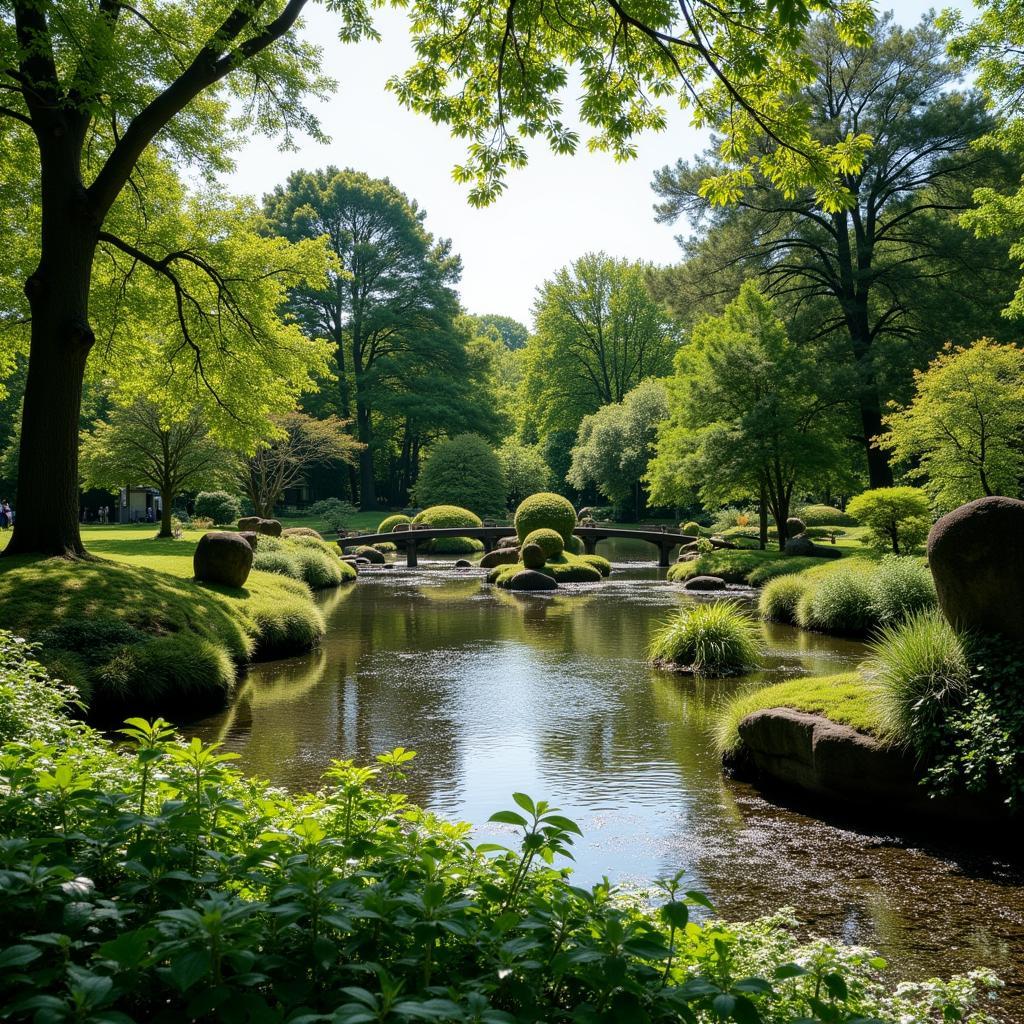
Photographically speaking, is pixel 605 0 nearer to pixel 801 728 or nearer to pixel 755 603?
pixel 801 728

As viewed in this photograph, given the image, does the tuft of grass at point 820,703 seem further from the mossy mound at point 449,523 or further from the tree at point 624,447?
the tree at point 624,447

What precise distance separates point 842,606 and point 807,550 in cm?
946

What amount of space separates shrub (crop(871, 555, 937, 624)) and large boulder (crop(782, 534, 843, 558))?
28.8 feet

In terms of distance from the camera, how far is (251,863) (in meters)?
2.41

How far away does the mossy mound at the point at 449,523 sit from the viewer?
3925 cm

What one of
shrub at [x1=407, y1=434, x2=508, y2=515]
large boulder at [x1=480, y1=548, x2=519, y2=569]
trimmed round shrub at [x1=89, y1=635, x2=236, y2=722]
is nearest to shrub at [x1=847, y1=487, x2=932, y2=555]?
large boulder at [x1=480, y1=548, x2=519, y2=569]

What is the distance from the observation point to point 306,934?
2.17 meters

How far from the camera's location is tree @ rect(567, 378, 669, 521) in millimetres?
46594

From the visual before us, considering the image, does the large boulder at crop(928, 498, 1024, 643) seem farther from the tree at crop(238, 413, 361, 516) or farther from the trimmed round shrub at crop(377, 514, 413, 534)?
the trimmed round shrub at crop(377, 514, 413, 534)

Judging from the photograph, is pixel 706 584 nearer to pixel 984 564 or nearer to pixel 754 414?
pixel 754 414

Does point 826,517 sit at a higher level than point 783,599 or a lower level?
higher

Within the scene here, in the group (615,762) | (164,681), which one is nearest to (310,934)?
(615,762)

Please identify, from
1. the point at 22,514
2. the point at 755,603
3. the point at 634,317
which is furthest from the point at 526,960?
the point at 634,317

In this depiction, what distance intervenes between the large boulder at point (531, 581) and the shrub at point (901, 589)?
36.2ft
